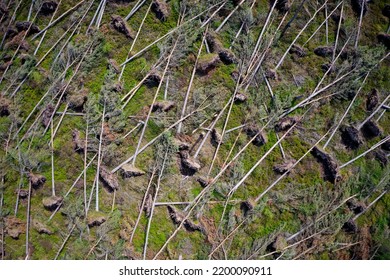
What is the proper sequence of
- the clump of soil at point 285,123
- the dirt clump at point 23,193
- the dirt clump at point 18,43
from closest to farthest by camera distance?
the dirt clump at point 23,193
the clump of soil at point 285,123
the dirt clump at point 18,43

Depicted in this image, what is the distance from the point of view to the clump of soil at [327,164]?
5355 millimetres

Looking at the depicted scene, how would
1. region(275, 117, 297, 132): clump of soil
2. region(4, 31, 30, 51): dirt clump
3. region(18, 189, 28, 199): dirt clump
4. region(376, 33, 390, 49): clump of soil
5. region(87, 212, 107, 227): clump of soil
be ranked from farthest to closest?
region(4, 31, 30, 51): dirt clump < region(376, 33, 390, 49): clump of soil < region(275, 117, 297, 132): clump of soil < region(18, 189, 28, 199): dirt clump < region(87, 212, 107, 227): clump of soil

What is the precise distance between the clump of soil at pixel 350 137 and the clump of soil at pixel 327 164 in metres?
0.46

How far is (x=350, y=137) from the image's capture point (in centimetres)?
545

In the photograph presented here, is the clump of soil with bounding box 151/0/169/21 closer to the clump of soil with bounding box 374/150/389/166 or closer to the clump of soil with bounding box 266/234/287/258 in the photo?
the clump of soil with bounding box 266/234/287/258

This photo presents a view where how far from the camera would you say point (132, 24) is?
18.4ft

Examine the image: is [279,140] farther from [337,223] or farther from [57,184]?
[57,184]

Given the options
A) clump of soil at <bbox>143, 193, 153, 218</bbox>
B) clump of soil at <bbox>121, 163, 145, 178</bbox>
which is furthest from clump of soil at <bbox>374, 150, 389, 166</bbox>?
clump of soil at <bbox>121, 163, 145, 178</bbox>

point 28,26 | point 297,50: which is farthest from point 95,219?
point 297,50

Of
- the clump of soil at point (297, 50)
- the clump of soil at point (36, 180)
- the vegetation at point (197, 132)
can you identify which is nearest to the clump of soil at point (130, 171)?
the vegetation at point (197, 132)

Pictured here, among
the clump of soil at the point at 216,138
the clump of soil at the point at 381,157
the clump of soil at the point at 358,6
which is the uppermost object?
the clump of soil at the point at 358,6

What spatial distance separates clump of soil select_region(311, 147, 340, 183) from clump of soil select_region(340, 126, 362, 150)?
460 millimetres

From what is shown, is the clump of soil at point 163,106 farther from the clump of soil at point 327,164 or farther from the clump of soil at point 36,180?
the clump of soil at point 327,164

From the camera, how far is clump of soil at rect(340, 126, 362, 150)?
5.41 metres
